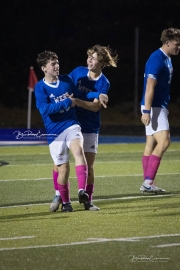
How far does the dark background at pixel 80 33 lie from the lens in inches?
2031

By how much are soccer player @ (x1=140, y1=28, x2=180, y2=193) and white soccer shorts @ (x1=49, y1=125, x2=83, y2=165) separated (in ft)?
6.79

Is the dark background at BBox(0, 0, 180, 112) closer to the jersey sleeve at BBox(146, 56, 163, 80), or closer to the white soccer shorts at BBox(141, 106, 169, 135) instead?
the white soccer shorts at BBox(141, 106, 169, 135)

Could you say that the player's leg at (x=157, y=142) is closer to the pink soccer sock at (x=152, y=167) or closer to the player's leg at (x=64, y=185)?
the pink soccer sock at (x=152, y=167)

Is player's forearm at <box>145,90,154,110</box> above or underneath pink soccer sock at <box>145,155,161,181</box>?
above

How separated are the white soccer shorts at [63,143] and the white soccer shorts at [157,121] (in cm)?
227

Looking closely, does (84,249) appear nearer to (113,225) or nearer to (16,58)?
(113,225)

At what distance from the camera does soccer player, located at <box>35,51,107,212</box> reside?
9.88 m

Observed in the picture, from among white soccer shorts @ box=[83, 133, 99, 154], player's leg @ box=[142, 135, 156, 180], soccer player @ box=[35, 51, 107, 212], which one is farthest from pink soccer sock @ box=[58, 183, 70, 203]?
player's leg @ box=[142, 135, 156, 180]

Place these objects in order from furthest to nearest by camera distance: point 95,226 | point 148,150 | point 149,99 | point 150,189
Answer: point 148,150
point 150,189
point 149,99
point 95,226

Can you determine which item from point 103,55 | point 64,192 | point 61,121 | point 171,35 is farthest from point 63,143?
point 171,35

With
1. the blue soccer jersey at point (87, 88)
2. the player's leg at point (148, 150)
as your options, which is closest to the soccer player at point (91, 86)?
the blue soccer jersey at point (87, 88)

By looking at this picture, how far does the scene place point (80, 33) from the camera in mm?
53969

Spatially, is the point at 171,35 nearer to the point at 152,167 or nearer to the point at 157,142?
the point at 157,142

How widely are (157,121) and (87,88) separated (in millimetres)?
1905
